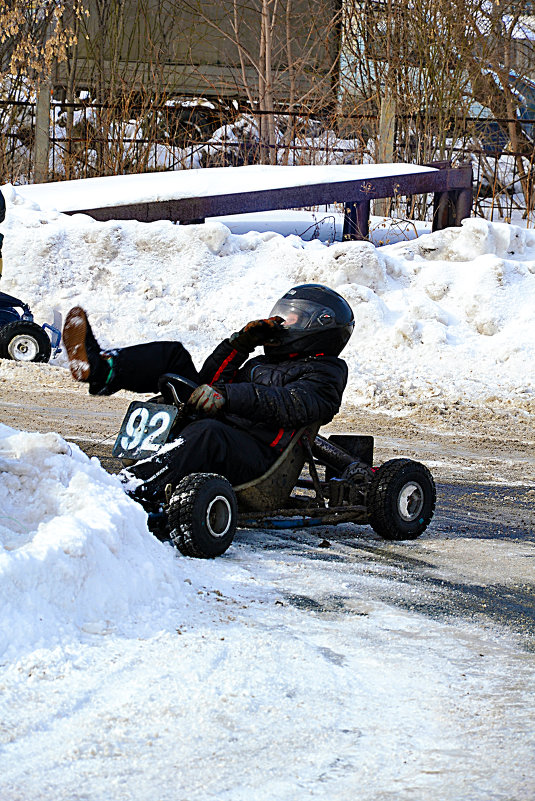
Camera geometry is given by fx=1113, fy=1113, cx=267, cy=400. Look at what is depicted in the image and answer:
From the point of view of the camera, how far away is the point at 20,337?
1088cm

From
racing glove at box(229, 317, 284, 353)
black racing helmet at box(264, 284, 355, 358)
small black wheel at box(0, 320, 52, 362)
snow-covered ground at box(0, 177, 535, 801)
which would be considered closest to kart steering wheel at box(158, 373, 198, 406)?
racing glove at box(229, 317, 284, 353)

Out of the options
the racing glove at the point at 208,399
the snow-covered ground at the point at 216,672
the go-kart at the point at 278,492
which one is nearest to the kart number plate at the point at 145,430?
the go-kart at the point at 278,492

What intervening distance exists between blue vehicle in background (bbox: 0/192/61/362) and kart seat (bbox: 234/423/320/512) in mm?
5749

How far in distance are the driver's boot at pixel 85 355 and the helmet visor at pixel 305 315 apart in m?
0.95

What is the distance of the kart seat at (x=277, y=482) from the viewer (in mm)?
5438

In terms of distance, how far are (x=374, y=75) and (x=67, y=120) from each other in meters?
5.04

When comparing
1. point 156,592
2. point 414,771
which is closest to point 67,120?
point 156,592

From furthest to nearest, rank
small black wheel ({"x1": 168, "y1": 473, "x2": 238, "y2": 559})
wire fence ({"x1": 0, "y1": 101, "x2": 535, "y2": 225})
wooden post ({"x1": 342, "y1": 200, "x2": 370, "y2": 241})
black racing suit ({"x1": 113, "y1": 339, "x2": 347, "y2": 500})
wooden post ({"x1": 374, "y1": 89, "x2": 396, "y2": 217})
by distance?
wooden post ({"x1": 374, "y1": 89, "x2": 396, "y2": 217}), wire fence ({"x1": 0, "y1": 101, "x2": 535, "y2": 225}), wooden post ({"x1": 342, "y1": 200, "x2": 370, "y2": 241}), black racing suit ({"x1": 113, "y1": 339, "x2": 347, "y2": 500}), small black wheel ({"x1": 168, "y1": 473, "x2": 238, "y2": 559})

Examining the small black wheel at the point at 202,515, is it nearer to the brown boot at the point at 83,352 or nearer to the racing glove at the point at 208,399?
the racing glove at the point at 208,399

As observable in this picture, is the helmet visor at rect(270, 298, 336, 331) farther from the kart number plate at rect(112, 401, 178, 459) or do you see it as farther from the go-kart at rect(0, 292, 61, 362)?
the go-kart at rect(0, 292, 61, 362)

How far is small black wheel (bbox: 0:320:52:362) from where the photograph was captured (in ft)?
35.6

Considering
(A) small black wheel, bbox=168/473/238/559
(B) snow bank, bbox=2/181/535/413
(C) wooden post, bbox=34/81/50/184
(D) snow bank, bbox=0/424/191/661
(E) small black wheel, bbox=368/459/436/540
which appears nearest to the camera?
(D) snow bank, bbox=0/424/191/661

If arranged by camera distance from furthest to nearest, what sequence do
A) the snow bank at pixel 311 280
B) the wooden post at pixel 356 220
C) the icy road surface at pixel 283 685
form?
the wooden post at pixel 356 220 → the snow bank at pixel 311 280 → the icy road surface at pixel 283 685

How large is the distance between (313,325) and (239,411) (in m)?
0.69
